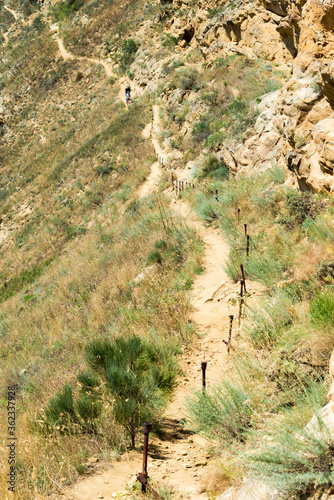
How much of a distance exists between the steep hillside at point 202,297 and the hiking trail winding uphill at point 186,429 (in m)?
0.02

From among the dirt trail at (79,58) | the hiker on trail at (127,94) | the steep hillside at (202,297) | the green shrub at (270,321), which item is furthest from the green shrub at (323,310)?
the dirt trail at (79,58)

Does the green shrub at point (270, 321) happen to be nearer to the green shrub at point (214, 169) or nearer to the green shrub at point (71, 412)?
the green shrub at point (71, 412)

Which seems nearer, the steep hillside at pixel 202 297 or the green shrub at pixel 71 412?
the steep hillside at pixel 202 297

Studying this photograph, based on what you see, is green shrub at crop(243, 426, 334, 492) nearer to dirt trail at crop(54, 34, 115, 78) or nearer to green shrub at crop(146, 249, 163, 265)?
green shrub at crop(146, 249, 163, 265)

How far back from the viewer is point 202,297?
608cm

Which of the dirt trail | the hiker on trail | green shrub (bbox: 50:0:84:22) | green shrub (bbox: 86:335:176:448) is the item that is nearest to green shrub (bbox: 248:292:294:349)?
green shrub (bbox: 86:335:176:448)

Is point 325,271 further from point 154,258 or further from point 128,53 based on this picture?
point 128,53

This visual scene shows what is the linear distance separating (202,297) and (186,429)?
2.78 m

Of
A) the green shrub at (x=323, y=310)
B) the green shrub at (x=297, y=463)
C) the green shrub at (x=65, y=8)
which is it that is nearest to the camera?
the green shrub at (x=297, y=463)

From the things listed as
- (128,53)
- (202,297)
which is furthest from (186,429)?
(128,53)

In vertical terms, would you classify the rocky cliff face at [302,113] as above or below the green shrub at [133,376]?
above

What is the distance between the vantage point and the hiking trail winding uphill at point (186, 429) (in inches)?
108

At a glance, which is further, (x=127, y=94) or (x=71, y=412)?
(x=127, y=94)

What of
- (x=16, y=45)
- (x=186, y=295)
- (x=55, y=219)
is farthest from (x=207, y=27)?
(x=16, y=45)
